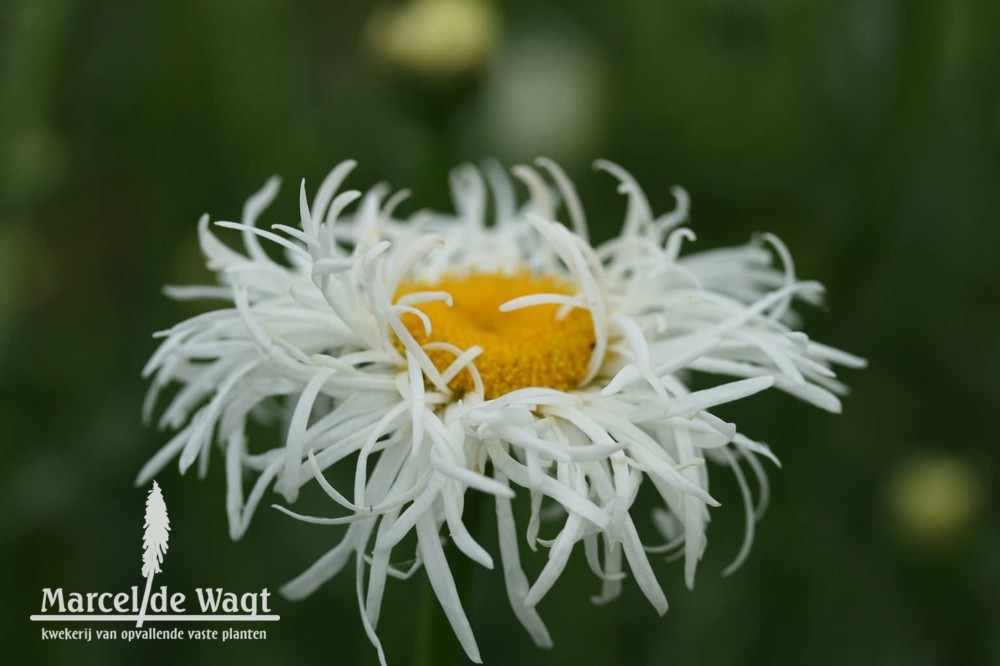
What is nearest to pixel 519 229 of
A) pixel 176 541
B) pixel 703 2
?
pixel 176 541

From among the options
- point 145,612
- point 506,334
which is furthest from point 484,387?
point 145,612

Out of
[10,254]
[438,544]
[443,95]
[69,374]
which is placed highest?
[443,95]

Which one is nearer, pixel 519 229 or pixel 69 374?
pixel 519 229

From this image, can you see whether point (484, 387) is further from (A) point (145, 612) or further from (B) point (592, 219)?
(B) point (592, 219)

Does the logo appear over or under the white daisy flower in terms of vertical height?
under

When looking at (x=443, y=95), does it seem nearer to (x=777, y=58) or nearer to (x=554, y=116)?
(x=554, y=116)

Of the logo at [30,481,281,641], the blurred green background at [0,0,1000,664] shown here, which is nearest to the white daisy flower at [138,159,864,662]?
the logo at [30,481,281,641]

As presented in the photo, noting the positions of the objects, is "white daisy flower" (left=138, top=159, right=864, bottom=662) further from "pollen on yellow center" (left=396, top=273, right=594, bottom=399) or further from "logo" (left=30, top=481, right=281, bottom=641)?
"logo" (left=30, top=481, right=281, bottom=641)
